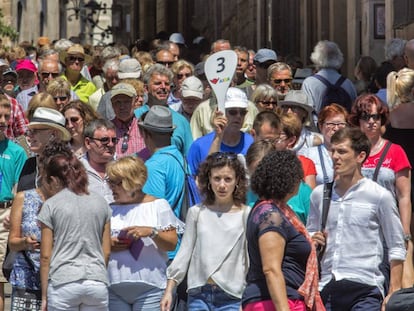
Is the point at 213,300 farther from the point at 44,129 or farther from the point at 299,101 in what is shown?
the point at 299,101

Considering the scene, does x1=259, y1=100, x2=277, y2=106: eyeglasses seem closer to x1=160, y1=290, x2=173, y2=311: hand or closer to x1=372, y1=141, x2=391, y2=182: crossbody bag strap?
x1=372, y1=141, x2=391, y2=182: crossbody bag strap

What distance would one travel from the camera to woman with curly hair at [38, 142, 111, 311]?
30.0 ft

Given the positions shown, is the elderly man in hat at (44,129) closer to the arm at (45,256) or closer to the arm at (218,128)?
the arm at (218,128)

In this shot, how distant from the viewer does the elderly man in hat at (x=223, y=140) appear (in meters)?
11.3

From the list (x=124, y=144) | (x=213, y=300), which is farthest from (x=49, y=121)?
(x=213, y=300)

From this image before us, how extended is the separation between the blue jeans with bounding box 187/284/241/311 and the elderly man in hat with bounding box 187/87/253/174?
6.81 ft

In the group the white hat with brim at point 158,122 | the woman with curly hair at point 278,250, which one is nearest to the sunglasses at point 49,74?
the white hat with brim at point 158,122

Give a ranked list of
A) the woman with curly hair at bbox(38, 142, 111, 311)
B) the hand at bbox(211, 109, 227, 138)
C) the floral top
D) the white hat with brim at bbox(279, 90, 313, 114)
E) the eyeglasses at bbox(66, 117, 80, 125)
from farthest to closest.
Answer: the white hat with brim at bbox(279, 90, 313, 114) < the eyeglasses at bbox(66, 117, 80, 125) < the hand at bbox(211, 109, 227, 138) < the floral top < the woman with curly hair at bbox(38, 142, 111, 311)

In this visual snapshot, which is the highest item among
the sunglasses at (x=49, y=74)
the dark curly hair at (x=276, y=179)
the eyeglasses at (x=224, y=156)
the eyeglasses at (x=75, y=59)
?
the eyeglasses at (x=75, y=59)

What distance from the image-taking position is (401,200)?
33.2ft

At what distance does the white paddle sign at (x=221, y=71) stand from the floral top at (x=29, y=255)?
2.47 m

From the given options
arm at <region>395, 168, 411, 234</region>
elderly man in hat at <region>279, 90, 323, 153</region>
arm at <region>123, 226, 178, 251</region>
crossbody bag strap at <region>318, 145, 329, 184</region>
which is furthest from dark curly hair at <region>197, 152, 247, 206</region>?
elderly man in hat at <region>279, 90, 323, 153</region>

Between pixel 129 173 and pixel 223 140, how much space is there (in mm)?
1847

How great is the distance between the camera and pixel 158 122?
422 inches
